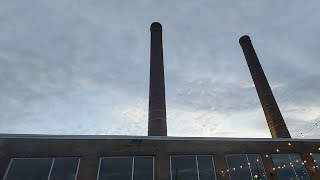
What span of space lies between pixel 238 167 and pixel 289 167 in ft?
13.4

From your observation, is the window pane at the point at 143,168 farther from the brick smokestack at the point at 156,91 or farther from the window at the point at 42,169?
the brick smokestack at the point at 156,91

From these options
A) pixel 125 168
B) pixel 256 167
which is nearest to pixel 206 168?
pixel 256 167

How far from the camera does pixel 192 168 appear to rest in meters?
12.7

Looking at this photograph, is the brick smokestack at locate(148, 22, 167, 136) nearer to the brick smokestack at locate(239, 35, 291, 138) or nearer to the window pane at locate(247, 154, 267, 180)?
the window pane at locate(247, 154, 267, 180)

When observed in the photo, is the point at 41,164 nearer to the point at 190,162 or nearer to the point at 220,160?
the point at 190,162

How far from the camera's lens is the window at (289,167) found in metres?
14.5

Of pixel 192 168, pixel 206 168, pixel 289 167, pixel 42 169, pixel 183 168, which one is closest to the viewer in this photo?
pixel 42 169

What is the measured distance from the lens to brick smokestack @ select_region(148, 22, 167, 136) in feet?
59.6

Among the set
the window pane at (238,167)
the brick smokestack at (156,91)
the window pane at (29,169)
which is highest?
the brick smokestack at (156,91)

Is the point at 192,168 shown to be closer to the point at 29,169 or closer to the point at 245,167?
the point at 245,167

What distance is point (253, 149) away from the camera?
14.6m

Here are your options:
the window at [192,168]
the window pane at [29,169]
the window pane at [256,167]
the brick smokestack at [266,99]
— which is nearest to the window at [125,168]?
the window at [192,168]

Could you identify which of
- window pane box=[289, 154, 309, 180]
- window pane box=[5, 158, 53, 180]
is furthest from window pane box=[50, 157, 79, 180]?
window pane box=[289, 154, 309, 180]

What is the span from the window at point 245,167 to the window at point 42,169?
9.14 meters
